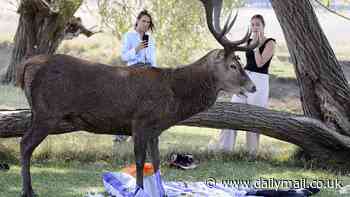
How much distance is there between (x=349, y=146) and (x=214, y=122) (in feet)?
5.15

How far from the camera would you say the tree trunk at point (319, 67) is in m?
8.88

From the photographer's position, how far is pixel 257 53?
9.12 metres

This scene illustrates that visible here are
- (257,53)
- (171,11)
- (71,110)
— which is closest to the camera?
(71,110)

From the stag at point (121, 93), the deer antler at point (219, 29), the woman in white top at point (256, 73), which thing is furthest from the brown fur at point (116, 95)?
the woman in white top at point (256, 73)

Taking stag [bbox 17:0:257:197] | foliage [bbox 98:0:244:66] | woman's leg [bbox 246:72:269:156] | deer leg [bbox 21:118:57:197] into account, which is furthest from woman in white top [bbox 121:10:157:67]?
foliage [bbox 98:0:244:66]

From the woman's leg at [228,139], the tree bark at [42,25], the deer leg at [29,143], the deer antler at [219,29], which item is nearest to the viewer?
the deer leg at [29,143]

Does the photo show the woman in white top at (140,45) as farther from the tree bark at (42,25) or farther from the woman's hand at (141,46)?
the tree bark at (42,25)

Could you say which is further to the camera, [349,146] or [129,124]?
[349,146]

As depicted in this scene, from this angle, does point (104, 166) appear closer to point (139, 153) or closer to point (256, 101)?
point (139, 153)

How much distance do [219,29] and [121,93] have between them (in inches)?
44.6

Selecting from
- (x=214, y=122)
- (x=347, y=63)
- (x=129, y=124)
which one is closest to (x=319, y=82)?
(x=214, y=122)

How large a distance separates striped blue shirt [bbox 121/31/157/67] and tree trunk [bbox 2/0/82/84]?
6.58m

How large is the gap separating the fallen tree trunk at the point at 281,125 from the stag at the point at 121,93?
70.0 inches

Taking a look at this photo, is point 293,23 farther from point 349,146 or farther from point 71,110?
point 71,110
